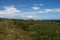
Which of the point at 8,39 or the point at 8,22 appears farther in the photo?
the point at 8,22

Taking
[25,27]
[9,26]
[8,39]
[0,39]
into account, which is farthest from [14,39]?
[25,27]

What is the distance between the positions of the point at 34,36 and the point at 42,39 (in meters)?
1.04

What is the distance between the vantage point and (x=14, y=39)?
1791 centimetres

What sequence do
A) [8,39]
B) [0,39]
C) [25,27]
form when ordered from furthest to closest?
[25,27], [8,39], [0,39]

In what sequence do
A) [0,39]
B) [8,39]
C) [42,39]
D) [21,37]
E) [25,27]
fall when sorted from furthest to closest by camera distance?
1. [25,27]
2. [42,39]
3. [21,37]
4. [8,39]
5. [0,39]

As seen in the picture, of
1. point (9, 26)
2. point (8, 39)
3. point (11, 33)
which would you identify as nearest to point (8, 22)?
point (9, 26)

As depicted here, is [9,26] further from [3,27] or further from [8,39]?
[8,39]

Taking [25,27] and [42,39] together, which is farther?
[25,27]

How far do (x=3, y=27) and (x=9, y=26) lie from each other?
1.34 metres

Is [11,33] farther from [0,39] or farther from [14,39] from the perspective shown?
[0,39]

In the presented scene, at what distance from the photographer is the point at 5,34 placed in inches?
717

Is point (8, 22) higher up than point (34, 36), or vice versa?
point (8, 22)

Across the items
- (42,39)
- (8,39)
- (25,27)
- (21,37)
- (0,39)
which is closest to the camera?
(0,39)

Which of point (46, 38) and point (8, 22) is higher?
point (8, 22)
